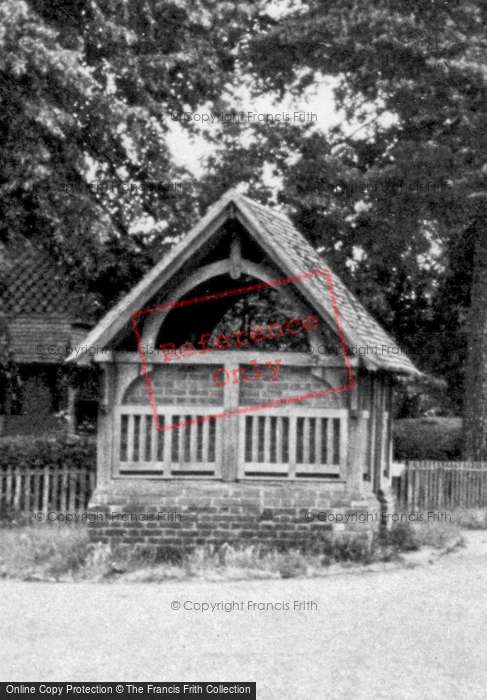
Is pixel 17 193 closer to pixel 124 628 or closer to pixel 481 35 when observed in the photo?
pixel 481 35

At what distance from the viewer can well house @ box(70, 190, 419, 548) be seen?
480 inches

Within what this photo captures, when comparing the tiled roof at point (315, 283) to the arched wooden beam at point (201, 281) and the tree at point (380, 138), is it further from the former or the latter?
the tree at point (380, 138)

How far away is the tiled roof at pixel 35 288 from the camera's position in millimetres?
25047

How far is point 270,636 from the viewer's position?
8.12m

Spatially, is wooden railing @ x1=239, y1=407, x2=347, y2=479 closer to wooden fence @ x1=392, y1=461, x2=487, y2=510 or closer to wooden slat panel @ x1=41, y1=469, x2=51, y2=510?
wooden slat panel @ x1=41, y1=469, x2=51, y2=510

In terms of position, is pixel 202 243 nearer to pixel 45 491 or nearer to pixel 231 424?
pixel 231 424

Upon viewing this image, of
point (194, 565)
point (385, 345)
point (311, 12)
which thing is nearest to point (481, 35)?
point (311, 12)

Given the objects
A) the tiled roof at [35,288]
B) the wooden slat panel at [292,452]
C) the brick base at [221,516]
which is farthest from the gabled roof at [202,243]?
the tiled roof at [35,288]

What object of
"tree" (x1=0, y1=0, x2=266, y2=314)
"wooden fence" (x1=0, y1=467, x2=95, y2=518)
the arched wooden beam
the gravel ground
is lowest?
the gravel ground

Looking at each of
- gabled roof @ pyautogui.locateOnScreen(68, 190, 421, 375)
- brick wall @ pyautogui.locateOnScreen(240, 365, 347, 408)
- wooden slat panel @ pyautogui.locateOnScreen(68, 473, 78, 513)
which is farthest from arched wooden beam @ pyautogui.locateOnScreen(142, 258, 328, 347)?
wooden slat panel @ pyautogui.locateOnScreen(68, 473, 78, 513)

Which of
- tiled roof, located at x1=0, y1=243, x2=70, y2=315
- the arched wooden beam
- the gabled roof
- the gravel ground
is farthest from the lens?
tiled roof, located at x1=0, y1=243, x2=70, y2=315

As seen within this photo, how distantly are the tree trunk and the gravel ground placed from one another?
525 inches

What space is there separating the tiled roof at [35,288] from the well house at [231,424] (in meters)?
12.8

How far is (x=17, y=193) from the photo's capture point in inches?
851
